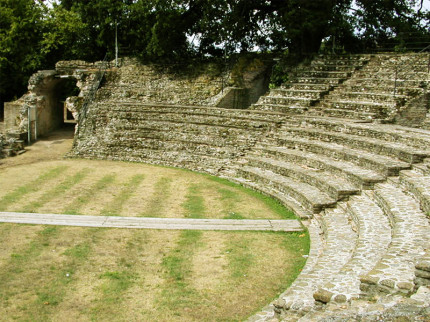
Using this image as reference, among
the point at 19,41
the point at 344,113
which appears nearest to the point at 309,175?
the point at 344,113

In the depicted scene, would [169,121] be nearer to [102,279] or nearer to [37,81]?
[37,81]

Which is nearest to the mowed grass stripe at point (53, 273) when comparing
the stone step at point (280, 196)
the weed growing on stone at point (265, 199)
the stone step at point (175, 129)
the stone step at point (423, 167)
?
the weed growing on stone at point (265, 199)

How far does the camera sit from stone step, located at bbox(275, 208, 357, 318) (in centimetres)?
588

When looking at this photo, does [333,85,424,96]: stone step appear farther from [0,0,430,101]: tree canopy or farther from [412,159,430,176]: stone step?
[412,159,430,176]: stone step

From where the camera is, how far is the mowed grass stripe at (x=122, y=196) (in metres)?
10.9

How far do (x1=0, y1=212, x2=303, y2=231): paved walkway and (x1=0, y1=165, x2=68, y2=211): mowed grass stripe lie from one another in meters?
0.94

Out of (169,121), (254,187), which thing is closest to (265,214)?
(254,187)

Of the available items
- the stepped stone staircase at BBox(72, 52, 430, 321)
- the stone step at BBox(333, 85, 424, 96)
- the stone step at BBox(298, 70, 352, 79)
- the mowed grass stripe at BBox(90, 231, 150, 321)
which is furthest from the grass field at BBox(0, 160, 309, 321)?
the stone step at BBox(298, 70, 352, 79)

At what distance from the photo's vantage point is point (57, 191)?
1259 centimetres

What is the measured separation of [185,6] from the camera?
69.3ft

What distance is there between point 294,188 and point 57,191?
6.18 meters

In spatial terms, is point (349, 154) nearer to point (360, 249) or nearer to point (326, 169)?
point (326, 169)

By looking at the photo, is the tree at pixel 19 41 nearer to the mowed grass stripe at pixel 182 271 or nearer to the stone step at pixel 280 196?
the stone step at pixel 280 196

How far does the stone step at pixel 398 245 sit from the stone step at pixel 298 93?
25.4ft
